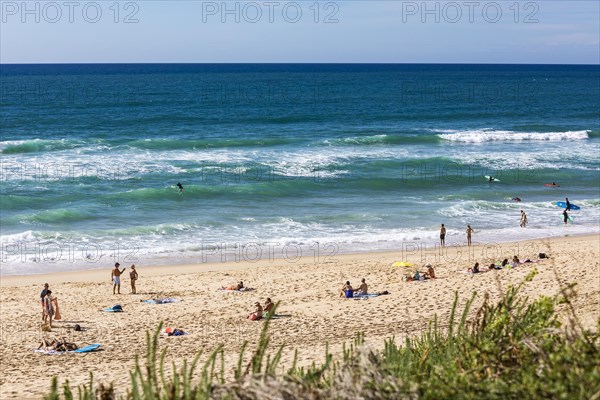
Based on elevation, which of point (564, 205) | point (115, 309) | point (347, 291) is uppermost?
point (564, 205)

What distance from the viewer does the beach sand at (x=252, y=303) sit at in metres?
16.0

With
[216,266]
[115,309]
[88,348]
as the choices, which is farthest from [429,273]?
[88,348]

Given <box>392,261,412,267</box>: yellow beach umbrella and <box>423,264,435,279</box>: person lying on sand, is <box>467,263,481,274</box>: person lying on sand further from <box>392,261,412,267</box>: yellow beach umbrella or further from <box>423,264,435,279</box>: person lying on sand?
<box>392,261,412,267</box>: yellow beach umbrella

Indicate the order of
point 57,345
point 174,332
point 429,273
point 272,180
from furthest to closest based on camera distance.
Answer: point 272,180, point 429,273, point 174,332, point 57,345

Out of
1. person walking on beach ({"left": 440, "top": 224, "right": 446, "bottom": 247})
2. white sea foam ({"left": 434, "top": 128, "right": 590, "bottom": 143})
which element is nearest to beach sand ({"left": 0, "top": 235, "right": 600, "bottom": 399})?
person walking on beach ({"left": 440, "top": 224, "right": 446, "bottom": 247})

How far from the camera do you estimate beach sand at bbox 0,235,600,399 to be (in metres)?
16.0

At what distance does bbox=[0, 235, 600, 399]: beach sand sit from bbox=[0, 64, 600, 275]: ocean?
170 centimetres

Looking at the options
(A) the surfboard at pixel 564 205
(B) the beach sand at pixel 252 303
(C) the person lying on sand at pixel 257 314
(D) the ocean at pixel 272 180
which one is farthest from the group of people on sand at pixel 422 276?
(A) the surfboard at pixel 564 205

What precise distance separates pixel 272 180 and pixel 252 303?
1829 centimetres

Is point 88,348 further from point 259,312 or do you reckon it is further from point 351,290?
point 351,290

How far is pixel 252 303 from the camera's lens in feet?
67.7

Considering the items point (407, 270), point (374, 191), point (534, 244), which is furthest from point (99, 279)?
point (374, 191)

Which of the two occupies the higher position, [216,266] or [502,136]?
[502,136]

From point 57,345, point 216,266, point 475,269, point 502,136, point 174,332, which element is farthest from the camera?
point 502,136
